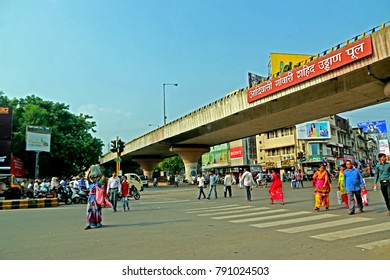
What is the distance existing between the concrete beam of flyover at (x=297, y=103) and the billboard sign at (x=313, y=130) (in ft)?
55.0

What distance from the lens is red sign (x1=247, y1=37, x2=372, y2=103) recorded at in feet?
60.7

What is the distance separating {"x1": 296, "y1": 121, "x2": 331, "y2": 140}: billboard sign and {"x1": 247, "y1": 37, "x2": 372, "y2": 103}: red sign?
3128 cm

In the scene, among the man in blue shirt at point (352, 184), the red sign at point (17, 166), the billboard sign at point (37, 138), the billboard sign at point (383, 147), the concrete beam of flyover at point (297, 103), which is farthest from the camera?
the billboard sign at point (383, 147)

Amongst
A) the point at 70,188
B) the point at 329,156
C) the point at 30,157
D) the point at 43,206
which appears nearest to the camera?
the point at 43,206

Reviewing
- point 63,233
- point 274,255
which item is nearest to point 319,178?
point 274,255

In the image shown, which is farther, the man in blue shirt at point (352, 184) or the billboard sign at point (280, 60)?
the billboard sign at point (280, 60)

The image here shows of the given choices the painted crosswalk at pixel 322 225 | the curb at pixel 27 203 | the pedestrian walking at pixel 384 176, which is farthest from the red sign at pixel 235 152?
the pedestrian walking at pixel 384 176

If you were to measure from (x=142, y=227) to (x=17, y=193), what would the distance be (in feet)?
54.2

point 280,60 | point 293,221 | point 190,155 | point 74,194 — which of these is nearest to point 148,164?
point 190,155

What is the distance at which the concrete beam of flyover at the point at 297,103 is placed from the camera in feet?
63.5

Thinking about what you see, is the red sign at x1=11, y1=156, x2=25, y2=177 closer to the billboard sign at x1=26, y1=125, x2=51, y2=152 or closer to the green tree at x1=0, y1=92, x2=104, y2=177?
the green tree at x1=0, y1=92, x2=104, y2=177

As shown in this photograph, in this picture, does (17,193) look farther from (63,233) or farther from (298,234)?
(298,234)

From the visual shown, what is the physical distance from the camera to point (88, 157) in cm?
3697

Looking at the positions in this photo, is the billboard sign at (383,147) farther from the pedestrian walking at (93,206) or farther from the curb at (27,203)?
the pedestrian walking at (93,206)
